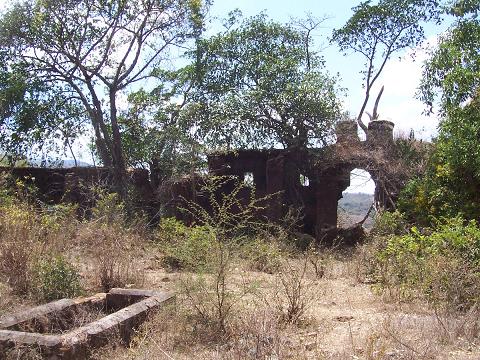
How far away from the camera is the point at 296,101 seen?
1474 cm

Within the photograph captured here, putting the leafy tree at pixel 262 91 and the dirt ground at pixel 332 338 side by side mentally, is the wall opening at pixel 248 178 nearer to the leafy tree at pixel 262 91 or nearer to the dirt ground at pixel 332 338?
the leafy tree at pixel 262 91

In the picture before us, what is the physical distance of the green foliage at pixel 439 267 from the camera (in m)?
6.04

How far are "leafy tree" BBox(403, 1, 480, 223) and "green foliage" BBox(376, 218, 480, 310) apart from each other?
69.6 inches

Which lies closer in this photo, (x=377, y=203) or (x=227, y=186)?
(x=377, y=203)

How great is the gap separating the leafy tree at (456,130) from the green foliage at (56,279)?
21.4ft

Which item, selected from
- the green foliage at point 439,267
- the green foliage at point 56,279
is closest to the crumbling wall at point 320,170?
the green foliage at point 439,267

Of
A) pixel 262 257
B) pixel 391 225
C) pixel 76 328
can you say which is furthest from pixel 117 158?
pixel 76 328

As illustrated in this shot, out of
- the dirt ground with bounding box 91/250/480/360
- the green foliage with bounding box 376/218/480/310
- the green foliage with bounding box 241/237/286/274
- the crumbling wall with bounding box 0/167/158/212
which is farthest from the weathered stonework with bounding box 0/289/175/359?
the crumbling wall with bounding box 0/167/158/212

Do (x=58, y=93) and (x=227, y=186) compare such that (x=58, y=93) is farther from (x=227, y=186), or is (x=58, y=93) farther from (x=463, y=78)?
(x=463, y=78)

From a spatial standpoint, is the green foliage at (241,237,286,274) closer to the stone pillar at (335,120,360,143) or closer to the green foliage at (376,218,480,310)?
the green foliage at (376,218,480,310)

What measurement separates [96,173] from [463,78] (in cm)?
1043

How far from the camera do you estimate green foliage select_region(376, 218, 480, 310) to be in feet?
19.8

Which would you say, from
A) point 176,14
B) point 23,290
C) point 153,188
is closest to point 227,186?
point 153,188

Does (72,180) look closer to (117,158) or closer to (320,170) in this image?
(117,158)
